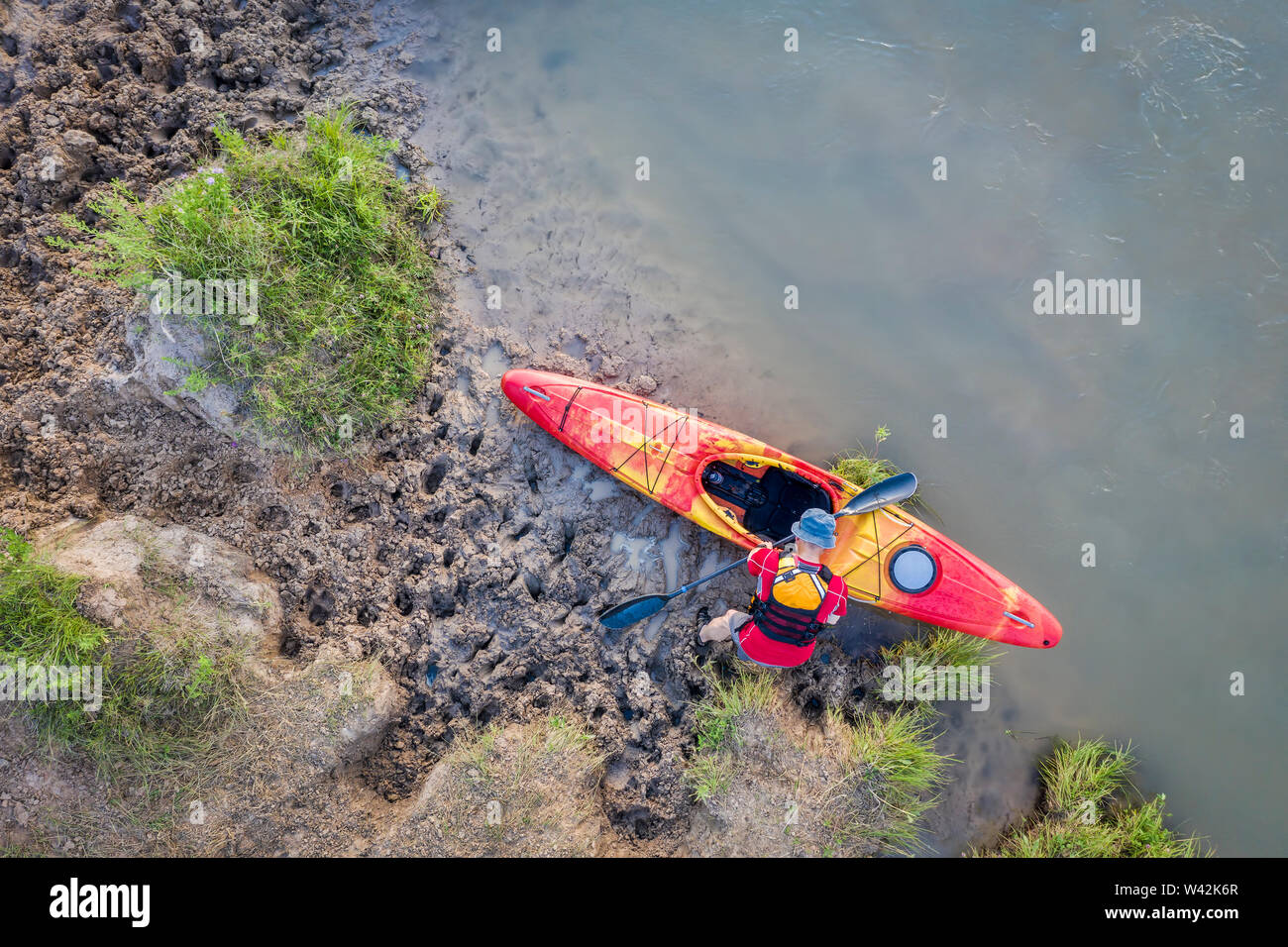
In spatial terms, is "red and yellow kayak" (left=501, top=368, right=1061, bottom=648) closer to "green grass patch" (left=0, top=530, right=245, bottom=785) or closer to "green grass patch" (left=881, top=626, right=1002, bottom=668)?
"green grass patch" (left=881, top=626, right=1002, bottom=668)

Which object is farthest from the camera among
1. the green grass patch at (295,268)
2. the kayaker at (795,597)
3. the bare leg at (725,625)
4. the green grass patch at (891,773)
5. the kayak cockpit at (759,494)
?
the kayak cockpit at (759,494)

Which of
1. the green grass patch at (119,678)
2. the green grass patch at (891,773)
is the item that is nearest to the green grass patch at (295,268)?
the green grass patch at (119,678)

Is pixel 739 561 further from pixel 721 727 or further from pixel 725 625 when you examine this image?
pixel 721 727

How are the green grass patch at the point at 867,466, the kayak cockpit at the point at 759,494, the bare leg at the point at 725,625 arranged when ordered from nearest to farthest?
the bare leg at the point at 725,625 → the kayak cockpit at the point at 759,494 → the green grass patch at the point at 867,466

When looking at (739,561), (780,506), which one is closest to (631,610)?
(739,561)

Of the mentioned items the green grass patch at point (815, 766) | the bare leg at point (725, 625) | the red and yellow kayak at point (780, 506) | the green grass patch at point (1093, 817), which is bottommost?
the green grass patch at point (1093, 817)

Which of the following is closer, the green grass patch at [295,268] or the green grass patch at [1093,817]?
the green grass patch at [295,268]

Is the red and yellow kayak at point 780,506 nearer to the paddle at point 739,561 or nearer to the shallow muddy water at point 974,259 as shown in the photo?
the paddle at point 739,561

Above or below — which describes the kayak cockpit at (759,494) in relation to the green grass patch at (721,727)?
above
